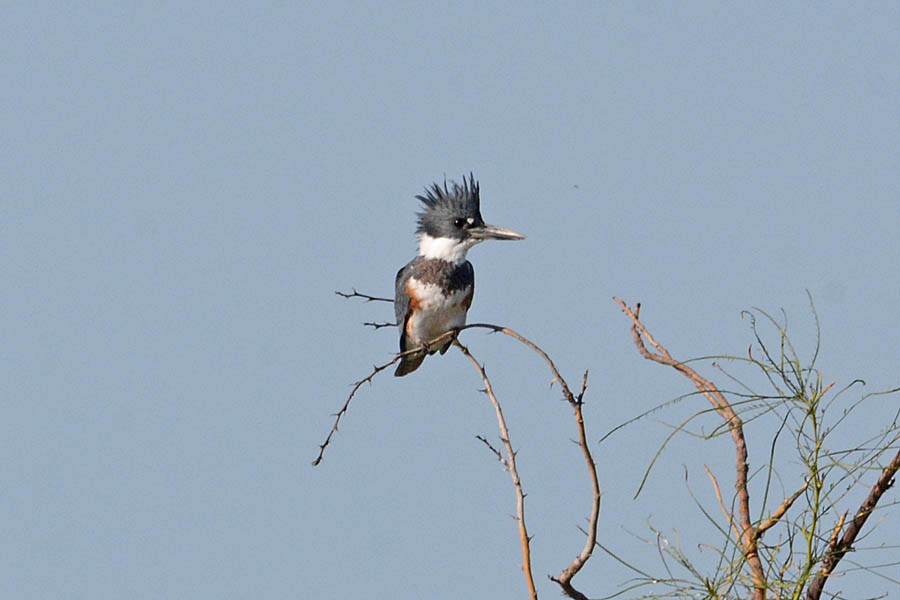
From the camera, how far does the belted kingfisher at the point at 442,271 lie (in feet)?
22.4

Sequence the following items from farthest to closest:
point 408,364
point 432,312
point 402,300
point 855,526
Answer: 1. point 408,364
2. point 402,300
3. point 432,312
4. point 855,526

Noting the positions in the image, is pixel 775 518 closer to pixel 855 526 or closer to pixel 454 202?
pixel 855 526

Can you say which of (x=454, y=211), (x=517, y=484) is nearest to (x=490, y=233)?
(x=454, y=211)

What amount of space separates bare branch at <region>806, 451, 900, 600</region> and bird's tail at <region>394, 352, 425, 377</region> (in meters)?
4.36

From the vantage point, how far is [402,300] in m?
6.98

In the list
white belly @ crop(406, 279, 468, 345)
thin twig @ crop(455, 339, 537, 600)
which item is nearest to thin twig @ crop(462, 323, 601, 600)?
thin twig @ crop(455, 339, 537, 600)

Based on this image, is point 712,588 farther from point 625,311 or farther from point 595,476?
point 625,311

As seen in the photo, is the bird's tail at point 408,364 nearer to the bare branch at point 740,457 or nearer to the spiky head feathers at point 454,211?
the spiky head feathers at point 454,211

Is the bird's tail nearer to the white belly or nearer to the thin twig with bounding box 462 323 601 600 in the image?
the white belly

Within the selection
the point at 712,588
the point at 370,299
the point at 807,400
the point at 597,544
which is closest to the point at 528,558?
the point at 597,544

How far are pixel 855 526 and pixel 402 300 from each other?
4405mm

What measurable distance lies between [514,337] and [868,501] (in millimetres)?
1282

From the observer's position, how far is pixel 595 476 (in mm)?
2918

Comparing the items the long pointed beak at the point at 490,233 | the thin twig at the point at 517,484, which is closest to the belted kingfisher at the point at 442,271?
the long pointed beak at the point at 490,233
